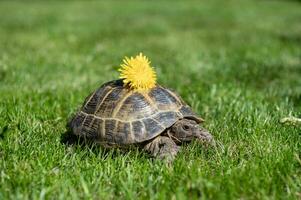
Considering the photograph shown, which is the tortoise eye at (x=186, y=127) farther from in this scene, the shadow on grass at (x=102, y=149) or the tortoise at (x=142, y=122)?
the shadow on grass at (x=102, y=149)

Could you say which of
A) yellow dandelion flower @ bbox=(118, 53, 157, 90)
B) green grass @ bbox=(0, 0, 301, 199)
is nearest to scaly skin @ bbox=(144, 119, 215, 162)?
green grass @ bbox=(0, 0, 301, 199)

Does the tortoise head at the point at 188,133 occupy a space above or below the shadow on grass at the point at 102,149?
above

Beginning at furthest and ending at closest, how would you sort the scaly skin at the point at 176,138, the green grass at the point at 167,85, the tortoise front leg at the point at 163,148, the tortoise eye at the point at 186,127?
the tortoise eye at the point at 186,127, the scaly skin at the point at 176,138, the tortoise front leg at the point at 163,148, the green grass at the point at 167,85

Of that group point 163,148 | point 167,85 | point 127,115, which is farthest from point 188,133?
point 167,85

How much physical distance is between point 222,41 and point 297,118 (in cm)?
815

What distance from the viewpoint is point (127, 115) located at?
4809 mm

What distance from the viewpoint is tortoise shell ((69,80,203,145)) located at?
474cm

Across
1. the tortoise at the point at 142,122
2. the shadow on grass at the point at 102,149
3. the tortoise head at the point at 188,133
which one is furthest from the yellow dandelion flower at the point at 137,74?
the shadow on grass at the point at 102,149

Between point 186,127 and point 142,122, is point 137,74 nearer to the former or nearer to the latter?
point 142,122

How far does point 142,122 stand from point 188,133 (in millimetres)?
446

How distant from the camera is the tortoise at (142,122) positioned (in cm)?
473

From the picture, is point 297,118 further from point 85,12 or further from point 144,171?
point 85,12

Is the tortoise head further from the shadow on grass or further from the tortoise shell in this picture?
the shadow on grass

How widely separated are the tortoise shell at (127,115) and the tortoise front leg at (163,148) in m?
0.12
